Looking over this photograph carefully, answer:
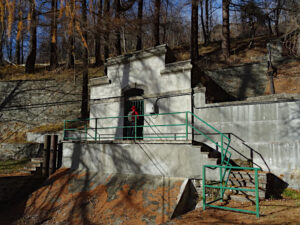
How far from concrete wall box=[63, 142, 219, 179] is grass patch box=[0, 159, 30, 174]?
162 inches

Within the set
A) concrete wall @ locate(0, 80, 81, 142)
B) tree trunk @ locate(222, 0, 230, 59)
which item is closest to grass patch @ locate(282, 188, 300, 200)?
concrete wall @ locate(0, 80, 81, 142)

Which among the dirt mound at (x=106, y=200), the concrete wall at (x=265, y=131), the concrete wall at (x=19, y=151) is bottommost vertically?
the dirt mound at (x=106, y=200)

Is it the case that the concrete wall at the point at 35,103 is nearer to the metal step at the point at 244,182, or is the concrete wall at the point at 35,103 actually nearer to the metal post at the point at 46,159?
the metal post at the point at 46,159

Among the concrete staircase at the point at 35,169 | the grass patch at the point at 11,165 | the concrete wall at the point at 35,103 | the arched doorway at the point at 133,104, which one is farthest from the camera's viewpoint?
the concrete wall at the point at 35,103

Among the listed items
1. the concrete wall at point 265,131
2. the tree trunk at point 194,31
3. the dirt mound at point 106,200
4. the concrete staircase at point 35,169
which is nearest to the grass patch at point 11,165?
the concrete staircase at point 35,169

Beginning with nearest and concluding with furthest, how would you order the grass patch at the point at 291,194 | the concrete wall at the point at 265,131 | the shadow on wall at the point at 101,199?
1. the shadow on wall at the point at 101,199
2. the grass patch at the point at 291,194
3. the concrete wall at the point at 265,131

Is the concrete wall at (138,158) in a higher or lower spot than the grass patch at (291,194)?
higher

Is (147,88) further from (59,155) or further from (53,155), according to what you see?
(53,155)

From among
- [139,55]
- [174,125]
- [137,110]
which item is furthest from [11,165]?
[174,125]

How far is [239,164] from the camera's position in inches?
346

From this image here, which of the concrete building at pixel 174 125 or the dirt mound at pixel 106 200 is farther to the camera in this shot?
the concrete building at pixel 174 125

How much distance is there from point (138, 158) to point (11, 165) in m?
9.25

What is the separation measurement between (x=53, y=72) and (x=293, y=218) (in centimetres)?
2255

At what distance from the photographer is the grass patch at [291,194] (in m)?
7.58
